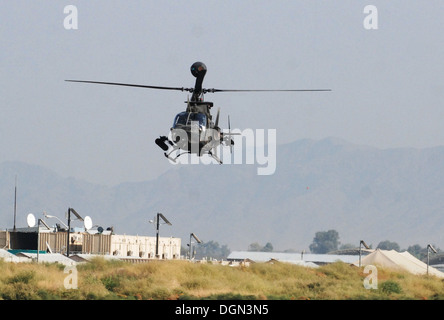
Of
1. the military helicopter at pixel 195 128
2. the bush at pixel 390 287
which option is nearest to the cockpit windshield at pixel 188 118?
the military helicopter at pixel 195 128

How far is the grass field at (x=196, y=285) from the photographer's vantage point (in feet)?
182

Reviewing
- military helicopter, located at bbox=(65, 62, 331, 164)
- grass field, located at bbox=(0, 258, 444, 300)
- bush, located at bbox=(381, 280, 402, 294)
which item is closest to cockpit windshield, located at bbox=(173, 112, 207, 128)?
military helicopter, located at bbox=(65, 62, 331, 164)

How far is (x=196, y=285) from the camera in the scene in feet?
200

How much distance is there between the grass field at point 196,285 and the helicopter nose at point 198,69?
42.1 feet

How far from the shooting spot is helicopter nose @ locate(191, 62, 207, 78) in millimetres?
54672

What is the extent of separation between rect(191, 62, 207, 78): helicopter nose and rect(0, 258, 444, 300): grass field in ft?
42.1

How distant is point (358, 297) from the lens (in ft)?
192

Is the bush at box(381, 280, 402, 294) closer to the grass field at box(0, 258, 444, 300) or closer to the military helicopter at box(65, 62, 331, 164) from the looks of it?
the grass field at box(0, 258, 444, 300)

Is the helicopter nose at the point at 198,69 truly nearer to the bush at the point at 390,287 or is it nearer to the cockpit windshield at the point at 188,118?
the cockpit windshield at the point at 188,118
